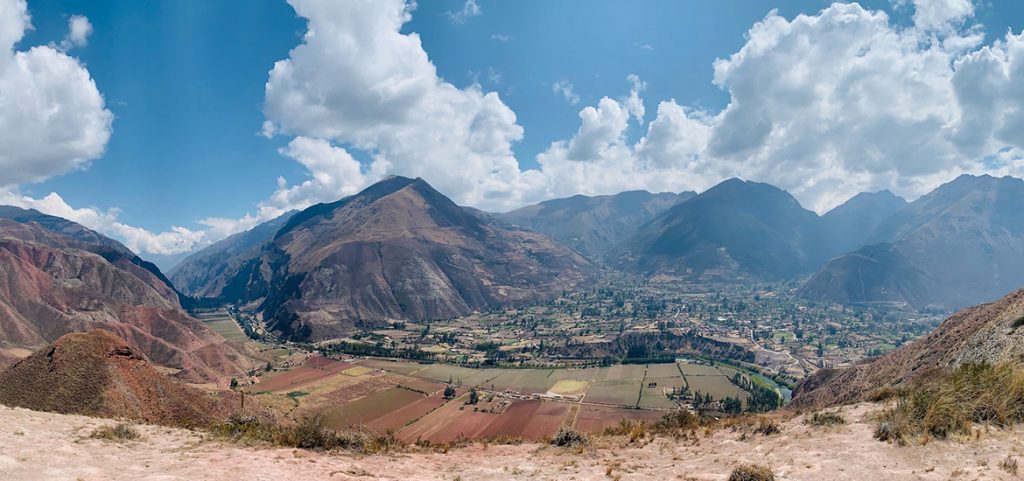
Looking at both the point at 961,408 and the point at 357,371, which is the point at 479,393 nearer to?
the point at 357,371

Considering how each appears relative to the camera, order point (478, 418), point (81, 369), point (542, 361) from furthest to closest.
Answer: point (542, 361) < point (478, 418) < point (81, 369)

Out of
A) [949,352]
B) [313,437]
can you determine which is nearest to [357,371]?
[313,437]

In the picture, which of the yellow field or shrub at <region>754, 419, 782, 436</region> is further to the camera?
the yellow field

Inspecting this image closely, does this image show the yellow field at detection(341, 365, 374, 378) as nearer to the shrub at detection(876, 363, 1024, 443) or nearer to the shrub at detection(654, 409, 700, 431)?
the shrub at detection(654, 409, 700, 431)

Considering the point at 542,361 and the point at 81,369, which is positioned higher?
the point at 81,369

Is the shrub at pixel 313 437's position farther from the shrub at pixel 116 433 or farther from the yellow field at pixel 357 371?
the yellow field at pixel 357 371

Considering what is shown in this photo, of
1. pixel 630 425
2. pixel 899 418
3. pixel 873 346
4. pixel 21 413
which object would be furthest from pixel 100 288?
pixel 873 346

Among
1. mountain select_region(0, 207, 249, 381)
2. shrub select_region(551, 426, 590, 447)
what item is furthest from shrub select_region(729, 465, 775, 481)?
mountain select_region(0, 207, 249, 381)

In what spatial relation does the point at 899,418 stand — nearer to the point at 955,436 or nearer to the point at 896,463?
the point at 955,436
